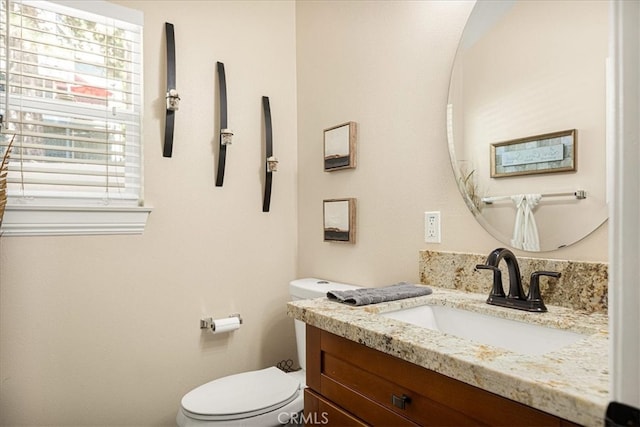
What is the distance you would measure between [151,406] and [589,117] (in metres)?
1.98

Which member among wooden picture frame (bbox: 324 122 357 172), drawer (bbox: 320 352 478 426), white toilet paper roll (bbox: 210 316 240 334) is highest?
wooden picture frame (bbox: 324 122 357 172)

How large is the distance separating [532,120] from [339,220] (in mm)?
951

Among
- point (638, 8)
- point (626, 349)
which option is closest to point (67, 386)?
point (626, 349)

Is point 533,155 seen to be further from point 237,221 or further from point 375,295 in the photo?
point 237,221

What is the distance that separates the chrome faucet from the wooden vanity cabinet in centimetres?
44

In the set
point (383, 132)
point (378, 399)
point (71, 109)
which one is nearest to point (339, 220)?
point (383, 132)

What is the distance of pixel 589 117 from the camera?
1088 millimetres

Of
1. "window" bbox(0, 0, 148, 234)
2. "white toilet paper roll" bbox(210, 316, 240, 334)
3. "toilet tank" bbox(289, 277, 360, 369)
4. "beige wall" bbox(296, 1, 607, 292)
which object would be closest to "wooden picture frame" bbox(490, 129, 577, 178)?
"beige wall" bbox(296, 1, 607, 292)

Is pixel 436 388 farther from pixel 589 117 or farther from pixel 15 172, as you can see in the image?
pixel 15 172

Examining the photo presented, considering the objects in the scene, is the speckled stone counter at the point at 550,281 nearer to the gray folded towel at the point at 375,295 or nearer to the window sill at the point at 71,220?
the gray folded towel at the point at 375,295

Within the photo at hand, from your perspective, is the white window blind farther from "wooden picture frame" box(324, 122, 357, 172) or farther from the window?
"wooden picture frame" box(324, 122, 357, 172)

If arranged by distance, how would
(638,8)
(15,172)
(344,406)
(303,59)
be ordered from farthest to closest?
1. (303,59)
2. (15,172)
3. (344,406)
4. (638,8)

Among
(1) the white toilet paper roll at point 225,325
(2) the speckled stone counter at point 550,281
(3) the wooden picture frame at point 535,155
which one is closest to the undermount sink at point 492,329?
(2) the speckled stone counter at point 550,281

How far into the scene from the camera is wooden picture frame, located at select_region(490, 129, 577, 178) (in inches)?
44.4
